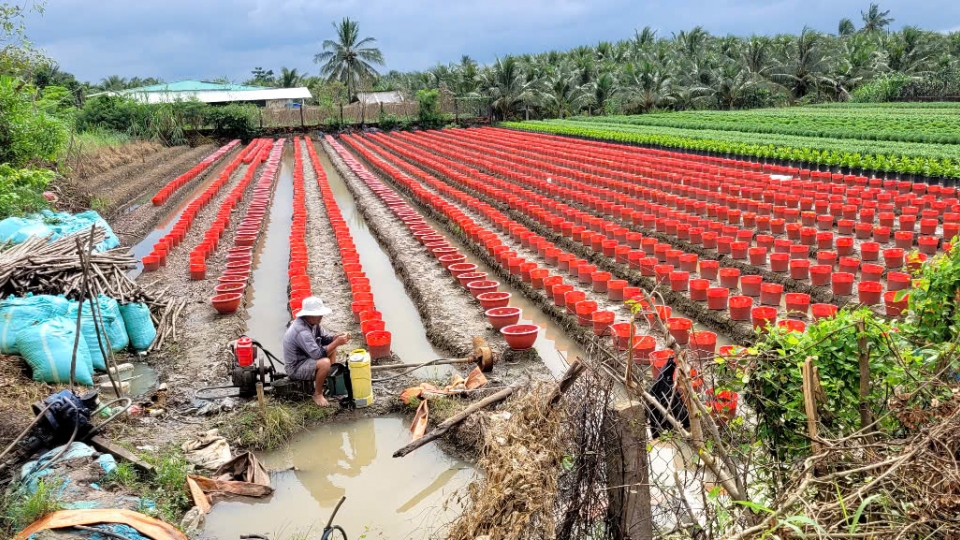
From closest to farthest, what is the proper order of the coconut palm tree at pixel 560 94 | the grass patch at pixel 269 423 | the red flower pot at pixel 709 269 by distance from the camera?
the grass patch at pixel 269 423, the red flower pot at pixel 709 269, the coconut palm tree at pixel 560 94

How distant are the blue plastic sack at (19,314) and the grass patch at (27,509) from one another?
269 centimetres

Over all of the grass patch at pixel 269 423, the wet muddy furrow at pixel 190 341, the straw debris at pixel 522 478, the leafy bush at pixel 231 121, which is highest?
the leafy bush at pixel 231 121

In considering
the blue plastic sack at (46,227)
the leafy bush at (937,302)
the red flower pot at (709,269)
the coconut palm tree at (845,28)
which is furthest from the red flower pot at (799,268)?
the coconut palm tree at (845,28)

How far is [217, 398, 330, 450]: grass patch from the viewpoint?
250 inches

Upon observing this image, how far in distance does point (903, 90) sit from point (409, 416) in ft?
143

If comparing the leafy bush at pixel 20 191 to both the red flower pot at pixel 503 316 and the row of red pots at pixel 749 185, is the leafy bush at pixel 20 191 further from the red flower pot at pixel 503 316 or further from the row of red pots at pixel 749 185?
the row of red pots at pixel 749 185

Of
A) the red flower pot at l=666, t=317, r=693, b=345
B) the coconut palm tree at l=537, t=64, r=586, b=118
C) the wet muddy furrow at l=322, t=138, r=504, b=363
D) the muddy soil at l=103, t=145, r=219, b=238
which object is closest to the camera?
the red flower pot at l=666, t=317, r=693, b=345

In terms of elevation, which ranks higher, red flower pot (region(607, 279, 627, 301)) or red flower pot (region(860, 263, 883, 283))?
red flower pot (region(860, 263, 883, 283))

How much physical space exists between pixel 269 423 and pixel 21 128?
447 inches

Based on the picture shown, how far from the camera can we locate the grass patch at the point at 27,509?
4.47 meters

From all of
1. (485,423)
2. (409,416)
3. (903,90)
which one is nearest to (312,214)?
(409,416)

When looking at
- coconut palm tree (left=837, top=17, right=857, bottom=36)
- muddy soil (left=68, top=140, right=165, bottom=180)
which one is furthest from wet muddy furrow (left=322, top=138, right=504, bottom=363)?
coconut palm tree (left=837, top=17, right=857, bottom=36)

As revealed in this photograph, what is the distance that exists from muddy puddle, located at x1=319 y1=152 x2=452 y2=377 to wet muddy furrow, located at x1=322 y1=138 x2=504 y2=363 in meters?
0.04

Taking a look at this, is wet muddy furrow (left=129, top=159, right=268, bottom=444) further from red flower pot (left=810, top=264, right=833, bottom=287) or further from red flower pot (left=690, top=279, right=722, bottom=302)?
red flower pot (left=810, top=264, right=833, bottom=287)
